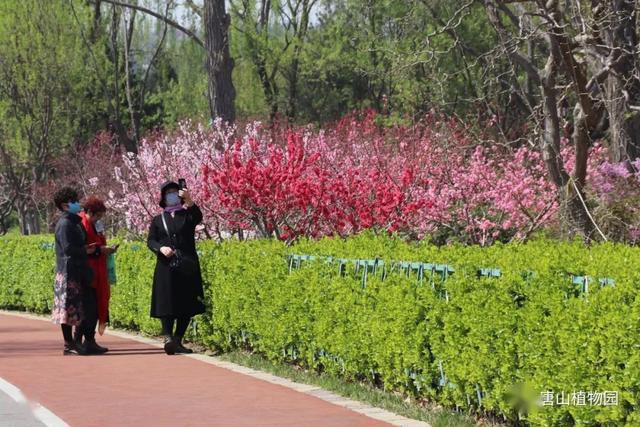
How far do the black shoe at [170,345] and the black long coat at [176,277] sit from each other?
273 millimetres

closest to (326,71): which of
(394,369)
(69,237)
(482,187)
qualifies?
(482,187)

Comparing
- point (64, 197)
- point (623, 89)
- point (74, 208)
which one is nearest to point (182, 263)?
point (74, 208)

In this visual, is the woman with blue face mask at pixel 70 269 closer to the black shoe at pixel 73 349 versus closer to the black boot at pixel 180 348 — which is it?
the black shoe at pixel 73 349

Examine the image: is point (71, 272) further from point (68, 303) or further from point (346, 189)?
point (346, 189)

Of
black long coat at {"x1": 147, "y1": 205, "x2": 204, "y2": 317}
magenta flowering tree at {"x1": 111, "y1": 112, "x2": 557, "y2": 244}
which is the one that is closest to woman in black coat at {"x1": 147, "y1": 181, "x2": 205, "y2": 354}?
black long coat at {"x1": 147, "y1": 205, "x2": 204, "y2": 317}

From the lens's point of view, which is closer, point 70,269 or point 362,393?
point 362,393

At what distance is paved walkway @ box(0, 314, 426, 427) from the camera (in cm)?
940

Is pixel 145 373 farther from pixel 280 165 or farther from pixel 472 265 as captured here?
pixel 280 165

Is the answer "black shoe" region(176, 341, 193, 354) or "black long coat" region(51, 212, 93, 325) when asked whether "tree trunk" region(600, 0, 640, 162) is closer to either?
"black shoe" region(176, 341, 193, 354)

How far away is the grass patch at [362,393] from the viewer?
927 centimetres

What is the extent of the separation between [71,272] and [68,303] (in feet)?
1.11

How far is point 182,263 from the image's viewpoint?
14203mm

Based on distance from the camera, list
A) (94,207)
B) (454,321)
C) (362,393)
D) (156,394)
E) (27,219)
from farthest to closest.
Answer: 1. (27,219)
2. (94,207)
3. (156,394)
4. (362,393)
5. (454,321)

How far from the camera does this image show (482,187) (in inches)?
841
